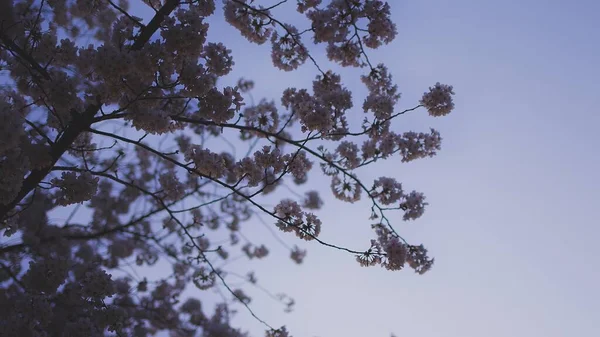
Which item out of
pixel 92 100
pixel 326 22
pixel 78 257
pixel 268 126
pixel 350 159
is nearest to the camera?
pixel 92 100

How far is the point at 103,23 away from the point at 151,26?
3.69m

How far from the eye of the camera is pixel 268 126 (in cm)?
605

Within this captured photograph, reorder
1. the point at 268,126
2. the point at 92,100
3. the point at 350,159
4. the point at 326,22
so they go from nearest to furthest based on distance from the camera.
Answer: the point at 92,100, the point at 268,126, the point at 326,22, the point at 350,159

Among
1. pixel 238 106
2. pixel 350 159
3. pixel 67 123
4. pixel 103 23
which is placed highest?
pixel 103 23

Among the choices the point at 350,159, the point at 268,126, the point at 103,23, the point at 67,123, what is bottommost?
the point at 67,123

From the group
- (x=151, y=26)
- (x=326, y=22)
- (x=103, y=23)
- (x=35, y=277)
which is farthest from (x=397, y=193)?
(x=103, y=23)

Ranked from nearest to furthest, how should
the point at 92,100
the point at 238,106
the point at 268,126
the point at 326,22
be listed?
the point at 92,100 → the point at 238,106 → the point at 268,126 → the point at 326,22

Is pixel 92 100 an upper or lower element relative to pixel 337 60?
lower

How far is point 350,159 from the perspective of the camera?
739cm

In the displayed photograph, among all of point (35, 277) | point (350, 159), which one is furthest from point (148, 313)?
point (350, 159)

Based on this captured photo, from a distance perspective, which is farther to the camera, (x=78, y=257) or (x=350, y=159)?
(x=78, y=257)

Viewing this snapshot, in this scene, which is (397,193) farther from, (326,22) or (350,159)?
(326,22)

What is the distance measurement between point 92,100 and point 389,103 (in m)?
4.01

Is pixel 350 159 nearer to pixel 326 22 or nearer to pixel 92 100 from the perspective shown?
pixel 326 22
